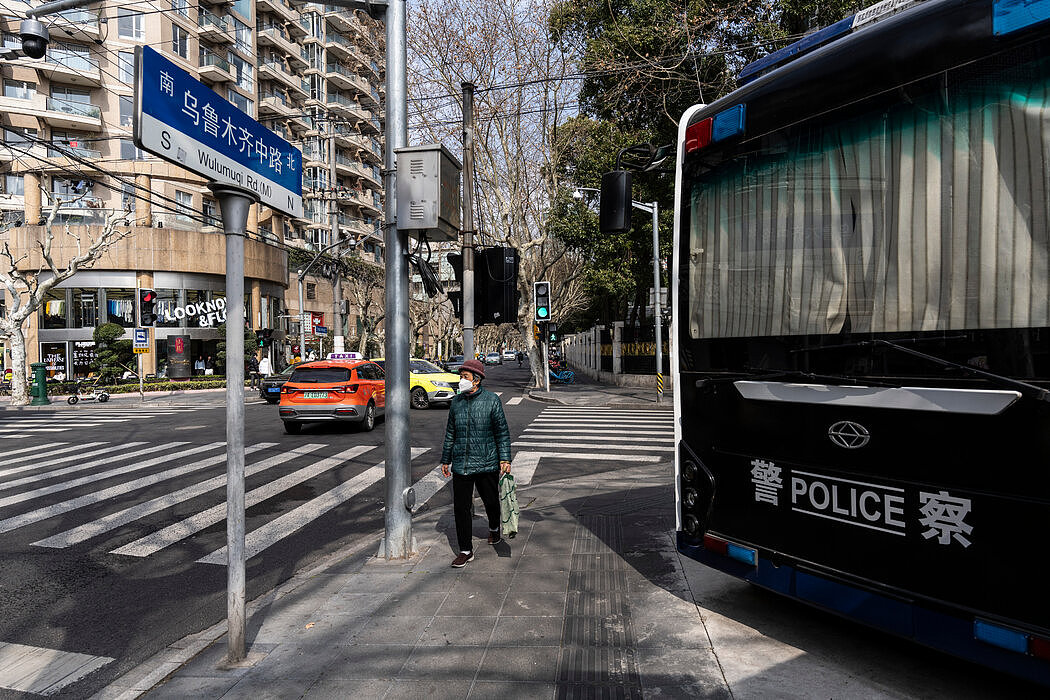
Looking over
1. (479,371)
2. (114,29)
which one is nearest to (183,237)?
(114,29)

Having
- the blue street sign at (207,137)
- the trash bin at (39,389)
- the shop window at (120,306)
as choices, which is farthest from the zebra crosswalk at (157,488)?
the shop window at (120,306)

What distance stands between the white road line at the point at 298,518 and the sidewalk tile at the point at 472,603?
2461mm

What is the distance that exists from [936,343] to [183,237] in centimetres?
Result: 4128

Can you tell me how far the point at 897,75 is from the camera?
10.5 feet

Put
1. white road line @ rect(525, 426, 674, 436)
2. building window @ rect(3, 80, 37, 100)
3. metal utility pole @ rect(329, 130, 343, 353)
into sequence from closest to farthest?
white road line @ rect(525, 426, 674, 436) < metal utility pole @ rect(329, 130, 343, 353) < building window @ rect(3, 80, 37, 100)

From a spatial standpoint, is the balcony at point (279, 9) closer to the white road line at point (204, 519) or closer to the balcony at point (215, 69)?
the balcony at point (215, 69)

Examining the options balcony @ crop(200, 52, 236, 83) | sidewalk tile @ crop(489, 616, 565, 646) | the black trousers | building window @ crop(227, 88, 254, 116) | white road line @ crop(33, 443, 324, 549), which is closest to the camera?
sidewalk tile @ crop(489, 616, 565, 646)

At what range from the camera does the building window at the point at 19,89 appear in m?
35.8

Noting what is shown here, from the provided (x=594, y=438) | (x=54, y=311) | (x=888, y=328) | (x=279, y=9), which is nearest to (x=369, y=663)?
(x=888, y=328)

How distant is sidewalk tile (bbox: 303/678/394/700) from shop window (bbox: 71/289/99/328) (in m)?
40.2

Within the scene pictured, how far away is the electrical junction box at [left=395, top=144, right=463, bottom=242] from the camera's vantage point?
18.8 ft

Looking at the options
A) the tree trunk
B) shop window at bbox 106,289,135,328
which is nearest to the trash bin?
the tree trunk

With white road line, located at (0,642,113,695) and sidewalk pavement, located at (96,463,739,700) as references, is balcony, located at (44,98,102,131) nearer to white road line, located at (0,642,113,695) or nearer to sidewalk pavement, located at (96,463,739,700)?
sidewalk pavement, located at (96,463,739,700)

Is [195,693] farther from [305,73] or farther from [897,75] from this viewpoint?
[305,73]
